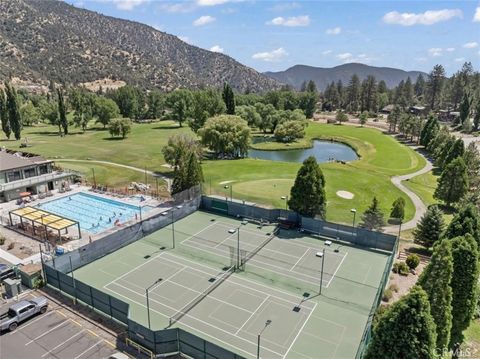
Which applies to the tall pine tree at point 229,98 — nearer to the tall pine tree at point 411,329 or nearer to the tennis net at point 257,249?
the tennis net at point 257,249

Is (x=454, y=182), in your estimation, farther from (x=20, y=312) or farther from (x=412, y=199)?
(x=20, y=312)

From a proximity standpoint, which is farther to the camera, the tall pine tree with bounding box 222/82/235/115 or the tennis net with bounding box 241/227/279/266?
the tall pine tree with bounding box 222/82/235/115

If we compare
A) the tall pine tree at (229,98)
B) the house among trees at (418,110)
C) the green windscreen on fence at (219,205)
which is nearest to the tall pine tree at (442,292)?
the green windscreen on fence at (219,205)

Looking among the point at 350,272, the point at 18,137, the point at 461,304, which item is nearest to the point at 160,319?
the point at 350,272

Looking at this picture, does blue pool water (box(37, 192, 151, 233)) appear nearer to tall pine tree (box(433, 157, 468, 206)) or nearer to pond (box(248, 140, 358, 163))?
tall pine tree (box(433, 157, 468, 206))

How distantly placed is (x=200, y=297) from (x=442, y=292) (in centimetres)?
1556

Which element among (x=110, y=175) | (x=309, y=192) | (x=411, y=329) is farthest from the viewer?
(x=110, y=175)

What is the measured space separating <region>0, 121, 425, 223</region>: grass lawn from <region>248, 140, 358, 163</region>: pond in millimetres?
2912

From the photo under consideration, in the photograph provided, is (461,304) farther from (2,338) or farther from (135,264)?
(2,338)

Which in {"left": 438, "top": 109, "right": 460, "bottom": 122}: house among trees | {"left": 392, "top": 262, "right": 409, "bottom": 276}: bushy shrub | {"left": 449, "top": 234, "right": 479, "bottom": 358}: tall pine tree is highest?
{"left": 438, "top": 109, "right": 460, "bottom": 122}: house among trees

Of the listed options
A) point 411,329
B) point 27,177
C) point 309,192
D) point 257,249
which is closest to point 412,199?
point 309,192

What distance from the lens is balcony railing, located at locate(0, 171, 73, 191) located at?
45.5 m

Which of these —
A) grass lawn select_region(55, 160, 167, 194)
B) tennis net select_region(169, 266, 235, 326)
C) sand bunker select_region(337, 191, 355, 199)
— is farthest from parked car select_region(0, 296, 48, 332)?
sand bunker select_region(337, 191, 355, 199)

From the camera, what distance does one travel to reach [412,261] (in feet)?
98.2
